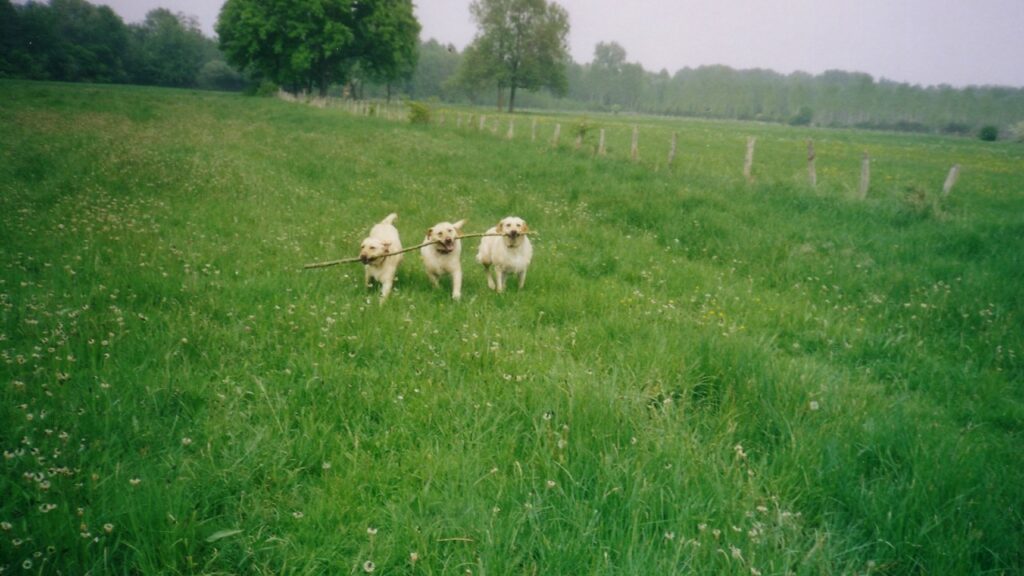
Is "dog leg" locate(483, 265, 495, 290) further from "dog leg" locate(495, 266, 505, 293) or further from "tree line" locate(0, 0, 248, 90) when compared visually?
"tree line" locate(0, 0, 248, 90)

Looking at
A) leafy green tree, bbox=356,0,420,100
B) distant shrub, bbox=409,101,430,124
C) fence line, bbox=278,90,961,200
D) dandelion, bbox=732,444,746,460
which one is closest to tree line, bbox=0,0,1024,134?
leafy green tree, bbox=356,0,420,100

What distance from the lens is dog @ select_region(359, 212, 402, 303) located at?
6.51 m

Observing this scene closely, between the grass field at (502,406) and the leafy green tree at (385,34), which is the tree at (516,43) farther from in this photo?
the grass field at (502,406)

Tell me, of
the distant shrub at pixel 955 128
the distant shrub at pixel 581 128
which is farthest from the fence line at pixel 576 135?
the distant shrub at pixel 955 128

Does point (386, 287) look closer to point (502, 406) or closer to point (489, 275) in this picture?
point (489, 275)

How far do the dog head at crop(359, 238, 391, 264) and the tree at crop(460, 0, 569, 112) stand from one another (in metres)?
83.3

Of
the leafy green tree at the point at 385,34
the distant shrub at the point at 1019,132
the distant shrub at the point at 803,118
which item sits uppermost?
the distant shrub at the point at 803,118

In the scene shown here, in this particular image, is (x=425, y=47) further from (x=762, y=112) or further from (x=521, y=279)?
(x=521, y=279)

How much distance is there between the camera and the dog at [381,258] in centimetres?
651

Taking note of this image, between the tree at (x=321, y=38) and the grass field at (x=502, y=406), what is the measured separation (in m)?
58.7

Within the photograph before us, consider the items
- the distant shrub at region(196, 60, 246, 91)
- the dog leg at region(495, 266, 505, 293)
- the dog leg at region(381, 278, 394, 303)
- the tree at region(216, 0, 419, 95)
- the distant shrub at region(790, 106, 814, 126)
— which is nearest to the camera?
the dog leg at region(381, 278, 394, 303)

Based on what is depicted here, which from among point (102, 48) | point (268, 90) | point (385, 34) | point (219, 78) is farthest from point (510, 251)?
point (219, 78)

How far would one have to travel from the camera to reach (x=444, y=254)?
7062 mm

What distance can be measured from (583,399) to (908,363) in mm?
3974
